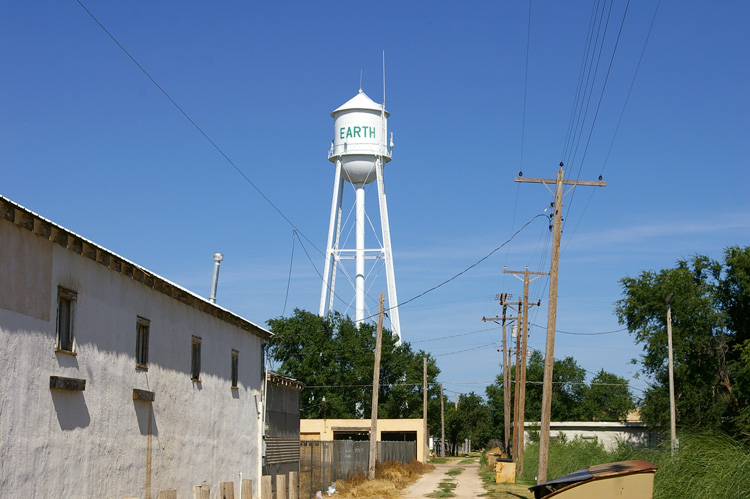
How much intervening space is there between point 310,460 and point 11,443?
17.9 m

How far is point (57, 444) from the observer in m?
13.4

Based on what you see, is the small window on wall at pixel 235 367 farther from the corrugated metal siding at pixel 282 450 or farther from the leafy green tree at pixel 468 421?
the leafy green tree at pixel 468 421

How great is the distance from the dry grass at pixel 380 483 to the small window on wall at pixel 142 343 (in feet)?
45.0

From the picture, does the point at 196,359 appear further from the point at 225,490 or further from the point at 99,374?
the point at 99,374

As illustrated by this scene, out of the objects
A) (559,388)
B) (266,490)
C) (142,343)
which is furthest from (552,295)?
(559,388)

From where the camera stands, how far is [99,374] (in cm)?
1496

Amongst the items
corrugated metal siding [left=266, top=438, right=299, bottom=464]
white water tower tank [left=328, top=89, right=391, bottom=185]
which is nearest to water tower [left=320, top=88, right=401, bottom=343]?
white water tower tank [left=328, top=89, right=391, bottom=185]

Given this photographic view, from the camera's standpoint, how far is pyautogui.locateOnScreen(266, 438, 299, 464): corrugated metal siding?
2675 cm

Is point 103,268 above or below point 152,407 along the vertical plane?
above

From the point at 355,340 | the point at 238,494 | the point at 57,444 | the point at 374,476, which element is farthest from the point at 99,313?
the point at 355,340

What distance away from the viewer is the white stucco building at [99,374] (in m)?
12.4

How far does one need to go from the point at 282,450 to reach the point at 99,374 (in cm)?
1405

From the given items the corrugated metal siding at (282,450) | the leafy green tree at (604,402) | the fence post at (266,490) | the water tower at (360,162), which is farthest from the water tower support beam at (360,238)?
the leafy green tree at (604,402)

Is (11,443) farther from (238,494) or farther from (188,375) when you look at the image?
(238,494)
